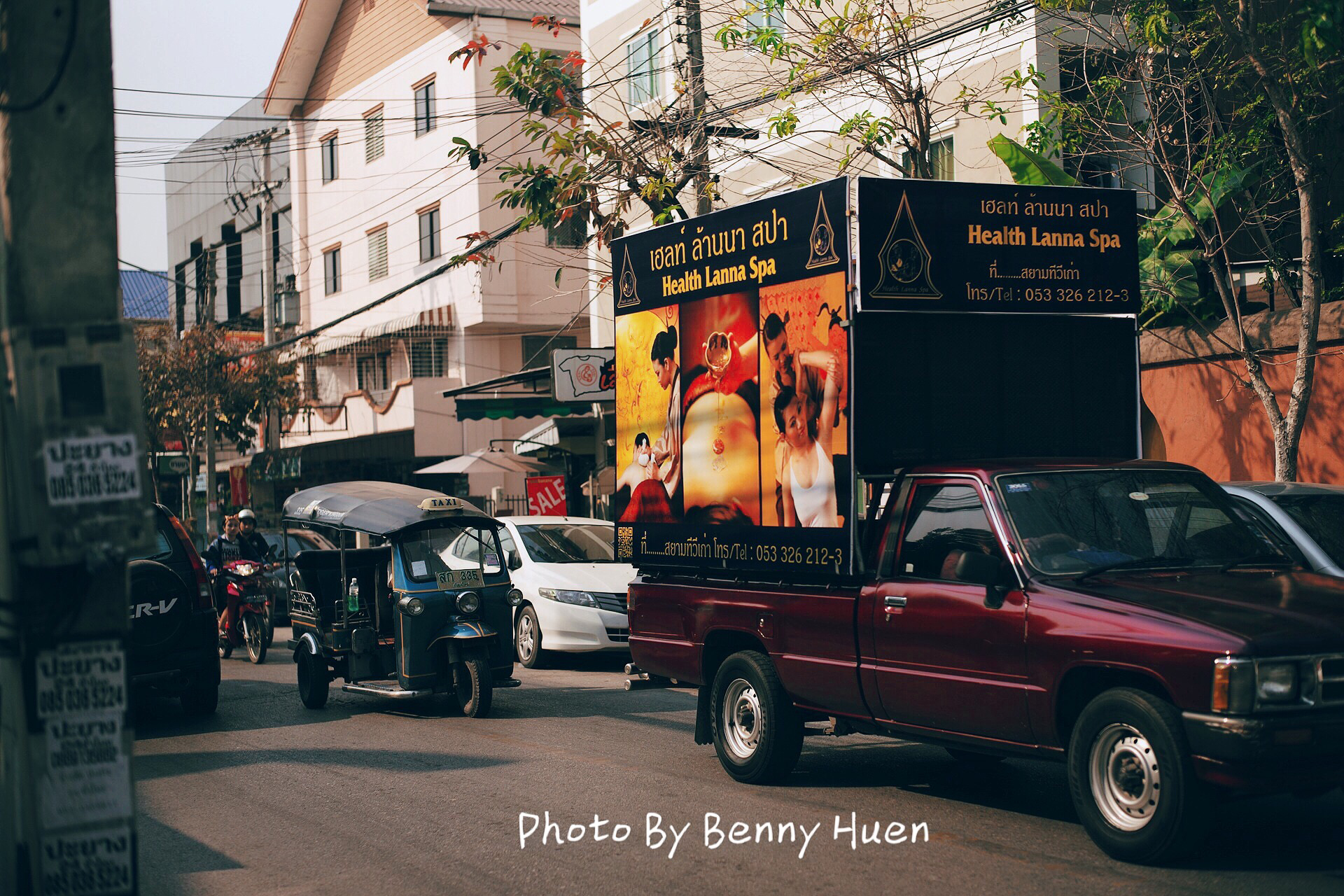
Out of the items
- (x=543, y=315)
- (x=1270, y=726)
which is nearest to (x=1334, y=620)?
(x=1270, y=726)

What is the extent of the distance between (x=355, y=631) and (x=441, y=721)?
129 cm

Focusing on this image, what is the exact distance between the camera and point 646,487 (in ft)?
32.0

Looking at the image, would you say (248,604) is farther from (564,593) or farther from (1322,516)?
(1322,516)

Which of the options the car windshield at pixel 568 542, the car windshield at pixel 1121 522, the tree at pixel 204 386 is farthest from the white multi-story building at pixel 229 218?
the car windshield at pixel 1121 522

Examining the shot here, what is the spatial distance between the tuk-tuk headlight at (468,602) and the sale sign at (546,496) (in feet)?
34.7

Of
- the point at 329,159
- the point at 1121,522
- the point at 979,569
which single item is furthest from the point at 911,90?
the point at 329,159

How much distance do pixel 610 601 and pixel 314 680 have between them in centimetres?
364

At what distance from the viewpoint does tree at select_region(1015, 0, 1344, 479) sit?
41.0 ft

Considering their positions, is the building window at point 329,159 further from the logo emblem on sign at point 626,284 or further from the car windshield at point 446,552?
the logo emblem on sign at point 626,284

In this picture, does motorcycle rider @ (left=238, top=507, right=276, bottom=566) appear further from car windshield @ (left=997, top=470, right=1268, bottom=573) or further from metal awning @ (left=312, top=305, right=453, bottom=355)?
metal awning @ (left=312, top=305, right=453, bottom=355)

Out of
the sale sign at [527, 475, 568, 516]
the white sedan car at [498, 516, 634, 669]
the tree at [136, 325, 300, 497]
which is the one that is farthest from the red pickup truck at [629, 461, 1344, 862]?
the tree at [136, 325, 300, 497]

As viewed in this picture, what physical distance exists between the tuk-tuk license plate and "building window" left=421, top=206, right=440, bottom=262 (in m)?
23.1

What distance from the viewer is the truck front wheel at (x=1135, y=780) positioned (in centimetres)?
580

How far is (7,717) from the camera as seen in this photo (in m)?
3.96
